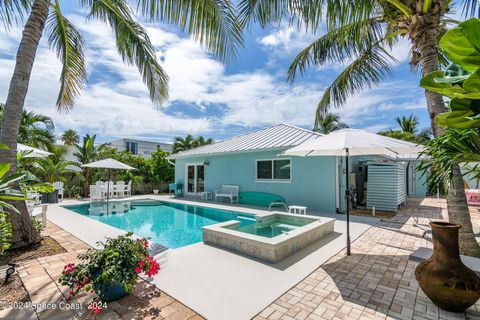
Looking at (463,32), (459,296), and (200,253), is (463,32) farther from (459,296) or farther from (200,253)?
A: (200,253)

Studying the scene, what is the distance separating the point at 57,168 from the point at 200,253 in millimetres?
15301

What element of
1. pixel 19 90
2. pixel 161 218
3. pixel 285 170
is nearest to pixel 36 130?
pixel 161 218

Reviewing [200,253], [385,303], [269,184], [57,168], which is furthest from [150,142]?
[385,303]

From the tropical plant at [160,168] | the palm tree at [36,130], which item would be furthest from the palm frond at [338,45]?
the palm tree at [36,130]

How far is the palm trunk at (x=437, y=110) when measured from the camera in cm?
530

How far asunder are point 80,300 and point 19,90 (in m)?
4.91

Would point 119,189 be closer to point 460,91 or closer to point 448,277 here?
point 448,277

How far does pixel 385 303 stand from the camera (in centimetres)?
355

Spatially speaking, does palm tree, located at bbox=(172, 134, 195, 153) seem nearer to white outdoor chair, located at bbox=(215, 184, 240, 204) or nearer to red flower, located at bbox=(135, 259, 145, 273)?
white outdoor chair, located at bbox=(215, 184, 240, 204)

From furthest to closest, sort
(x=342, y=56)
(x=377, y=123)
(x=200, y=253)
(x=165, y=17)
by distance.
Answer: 1. (x=377, y=123)
2. (x=342, y=56)
3. (x=200, y=253)
4. (x=165, y=17)

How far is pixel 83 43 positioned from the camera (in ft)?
25.5

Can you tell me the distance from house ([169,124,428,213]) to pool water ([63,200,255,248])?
2.90m

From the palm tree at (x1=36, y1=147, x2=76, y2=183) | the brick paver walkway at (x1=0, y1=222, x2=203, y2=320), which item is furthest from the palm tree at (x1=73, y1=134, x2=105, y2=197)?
the brick paver walkway at (x1=0, y1=222, x2=203, y2=320)

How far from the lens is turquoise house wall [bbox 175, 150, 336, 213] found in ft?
37.0
